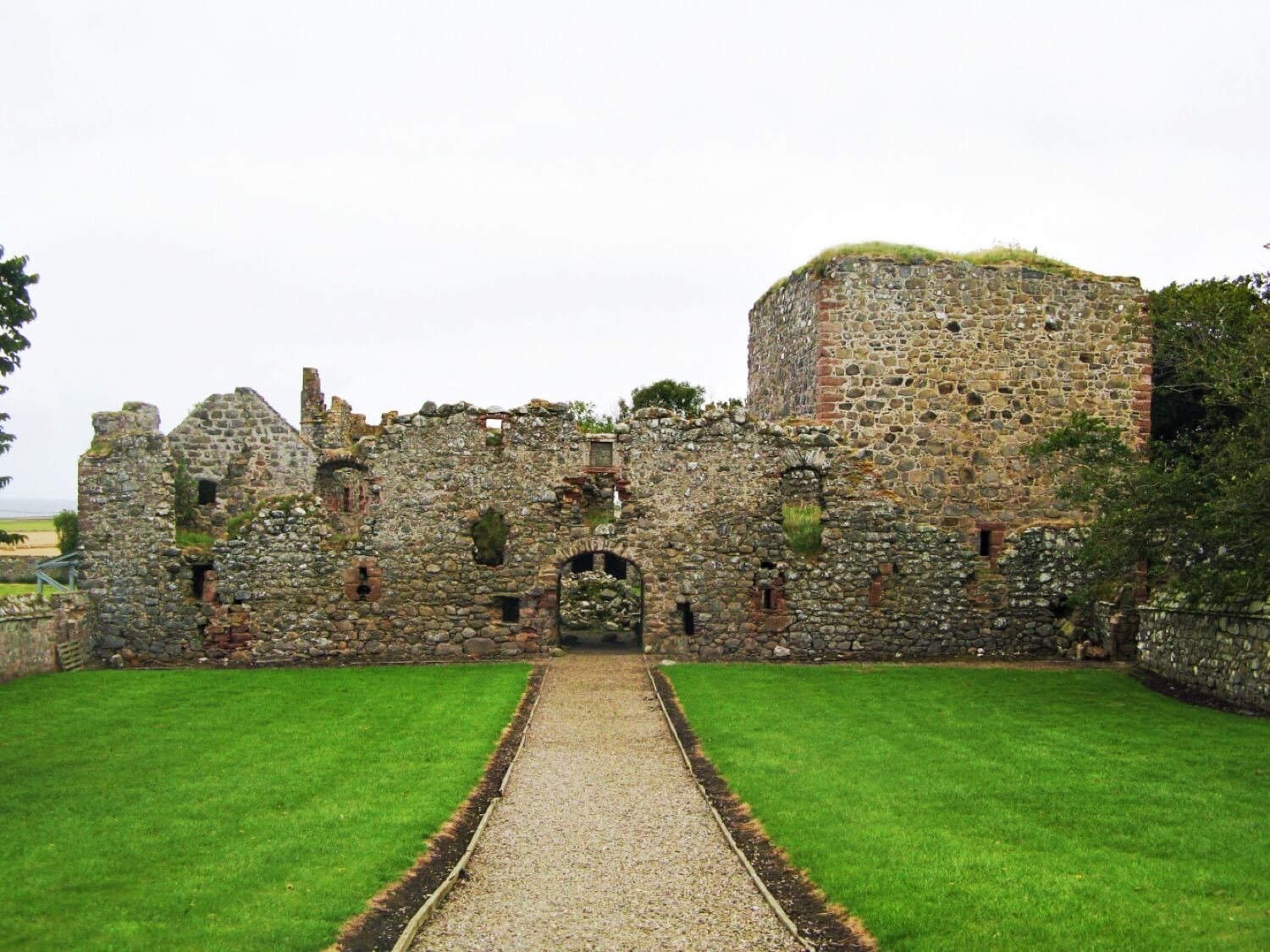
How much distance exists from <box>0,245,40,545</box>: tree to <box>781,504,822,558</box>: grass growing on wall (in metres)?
14.2

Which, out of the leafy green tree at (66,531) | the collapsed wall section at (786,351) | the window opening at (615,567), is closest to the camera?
the collapsed wall section at (786,351)

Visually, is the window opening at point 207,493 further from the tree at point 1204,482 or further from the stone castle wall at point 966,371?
the tree at point 1204,482

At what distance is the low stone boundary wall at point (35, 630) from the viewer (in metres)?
18.9

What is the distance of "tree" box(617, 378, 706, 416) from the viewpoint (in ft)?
145

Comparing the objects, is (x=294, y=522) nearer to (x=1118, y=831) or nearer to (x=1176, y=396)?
(x=1118, y=831)

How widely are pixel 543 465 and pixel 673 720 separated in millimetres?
7808

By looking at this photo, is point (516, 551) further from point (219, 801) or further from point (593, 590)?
point (219, 801)

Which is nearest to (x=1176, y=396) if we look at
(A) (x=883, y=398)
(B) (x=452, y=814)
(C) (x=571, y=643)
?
(A) (x=883, y=398)

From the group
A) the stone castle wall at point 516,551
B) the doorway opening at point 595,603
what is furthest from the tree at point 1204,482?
the doorway opening at point 595,603

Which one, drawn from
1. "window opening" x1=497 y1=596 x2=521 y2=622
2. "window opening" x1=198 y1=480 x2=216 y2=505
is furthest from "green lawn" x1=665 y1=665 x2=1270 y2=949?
"window opening" x1=198 y1=480 x2=216 y2=505

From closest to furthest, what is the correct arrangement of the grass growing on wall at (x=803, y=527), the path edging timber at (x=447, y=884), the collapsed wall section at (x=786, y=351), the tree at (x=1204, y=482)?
the path edging timber at (x=447, y=884) < the tree at (x=1204, y=482) < the grass growing on wall at (x=803, y=527) < the collapsed wall section at (x=786, y=351)

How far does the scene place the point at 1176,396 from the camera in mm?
29047

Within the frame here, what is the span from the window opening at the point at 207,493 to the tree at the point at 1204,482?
17287mm

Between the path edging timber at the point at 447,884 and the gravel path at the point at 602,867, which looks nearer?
the path edging timber at the point at 447,884
